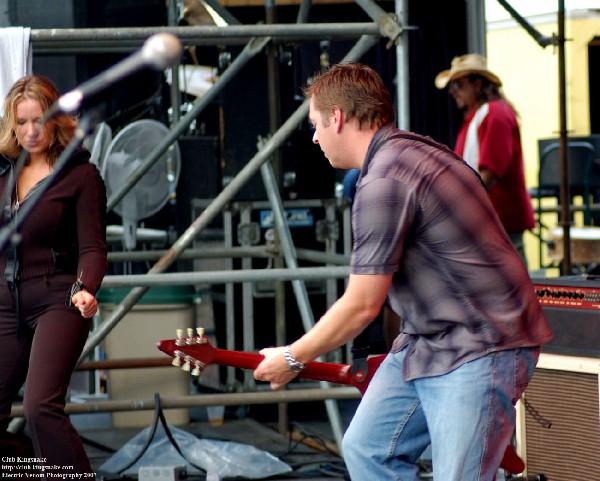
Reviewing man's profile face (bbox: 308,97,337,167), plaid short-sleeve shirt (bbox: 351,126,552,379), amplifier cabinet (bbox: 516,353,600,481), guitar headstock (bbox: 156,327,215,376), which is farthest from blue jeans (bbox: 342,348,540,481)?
amplifier cabinet (bbox: 516,353,600,481)

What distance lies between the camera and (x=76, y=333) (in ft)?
13.8

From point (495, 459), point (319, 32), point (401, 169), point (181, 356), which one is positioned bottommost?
point (495, 459)

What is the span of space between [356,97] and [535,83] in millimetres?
10995

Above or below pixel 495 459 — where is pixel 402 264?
above

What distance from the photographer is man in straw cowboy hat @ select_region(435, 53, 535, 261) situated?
20.8 ft

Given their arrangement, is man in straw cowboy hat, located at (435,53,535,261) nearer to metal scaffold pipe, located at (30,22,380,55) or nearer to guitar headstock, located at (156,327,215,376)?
metal scaffold pipe, located at (30,22,380,55)

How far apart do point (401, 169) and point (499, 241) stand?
1.14ft

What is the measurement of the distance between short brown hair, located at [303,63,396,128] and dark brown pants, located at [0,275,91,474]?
4.54 feet

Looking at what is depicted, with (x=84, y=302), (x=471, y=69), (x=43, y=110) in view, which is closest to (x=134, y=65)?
(x=84, y=302)

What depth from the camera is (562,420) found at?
4750 millimetres

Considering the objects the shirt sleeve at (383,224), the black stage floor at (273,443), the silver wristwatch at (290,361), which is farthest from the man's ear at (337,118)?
the black stage floor at (273,443)

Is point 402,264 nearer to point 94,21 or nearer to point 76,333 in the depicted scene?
point 76,333

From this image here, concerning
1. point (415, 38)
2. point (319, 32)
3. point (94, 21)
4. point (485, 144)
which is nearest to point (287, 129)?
point (319, 32)

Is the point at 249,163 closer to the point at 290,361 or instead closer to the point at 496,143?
Answer: the point at 496,143
